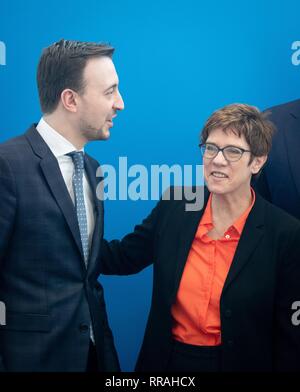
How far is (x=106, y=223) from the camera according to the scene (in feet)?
6.95

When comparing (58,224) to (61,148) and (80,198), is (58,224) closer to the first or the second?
(80,198)

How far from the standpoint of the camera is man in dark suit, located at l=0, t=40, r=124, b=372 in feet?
4.74

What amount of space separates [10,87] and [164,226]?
2.77 feet

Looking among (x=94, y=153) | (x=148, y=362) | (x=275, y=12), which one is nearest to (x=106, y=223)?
(x=94, y=153)

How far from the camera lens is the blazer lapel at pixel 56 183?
4.89 ft

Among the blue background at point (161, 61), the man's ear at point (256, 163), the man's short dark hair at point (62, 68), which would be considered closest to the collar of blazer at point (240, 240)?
the man's ear at point (256, 163)

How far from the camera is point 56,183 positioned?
1505mm

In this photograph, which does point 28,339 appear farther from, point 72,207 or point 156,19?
point 156,19

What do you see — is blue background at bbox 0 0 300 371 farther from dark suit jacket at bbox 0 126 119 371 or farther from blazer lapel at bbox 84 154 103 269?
dark suit jacket at bbox 0 126 119 371

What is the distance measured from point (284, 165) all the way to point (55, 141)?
858 millimetres

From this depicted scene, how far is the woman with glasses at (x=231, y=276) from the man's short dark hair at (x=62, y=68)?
0.46 metres

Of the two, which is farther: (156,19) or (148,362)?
(156,19)

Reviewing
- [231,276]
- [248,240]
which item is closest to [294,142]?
[248,240]
